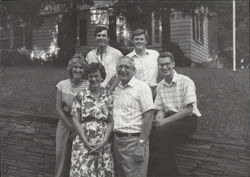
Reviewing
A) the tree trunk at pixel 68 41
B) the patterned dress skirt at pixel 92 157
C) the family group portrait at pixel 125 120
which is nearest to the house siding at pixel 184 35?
the tree trunk at pixel 68 41

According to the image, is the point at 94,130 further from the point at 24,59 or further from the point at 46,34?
the point at 46,34

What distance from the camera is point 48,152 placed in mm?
5652

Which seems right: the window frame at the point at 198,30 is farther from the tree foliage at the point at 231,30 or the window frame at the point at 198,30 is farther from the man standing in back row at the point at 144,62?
the man standing in back row at the point at 144,62

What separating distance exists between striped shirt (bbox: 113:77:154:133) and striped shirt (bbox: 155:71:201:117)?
56 centimetres

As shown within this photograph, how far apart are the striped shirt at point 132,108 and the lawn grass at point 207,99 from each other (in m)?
1.95

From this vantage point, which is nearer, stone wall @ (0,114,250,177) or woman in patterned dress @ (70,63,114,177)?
woman in patterned dress @ (70,63,114,177)

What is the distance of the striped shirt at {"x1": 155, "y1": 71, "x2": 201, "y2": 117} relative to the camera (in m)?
4.34

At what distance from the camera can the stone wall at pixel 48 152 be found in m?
4.58

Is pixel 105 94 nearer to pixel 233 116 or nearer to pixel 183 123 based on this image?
pixel 183 123

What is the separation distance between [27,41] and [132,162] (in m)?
19.1

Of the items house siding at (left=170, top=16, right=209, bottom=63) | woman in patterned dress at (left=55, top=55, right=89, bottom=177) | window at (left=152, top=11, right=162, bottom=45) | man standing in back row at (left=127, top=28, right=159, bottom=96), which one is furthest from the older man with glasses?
window at (left=152, top=11, right=162, bottom=45)

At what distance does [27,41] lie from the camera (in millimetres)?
21719

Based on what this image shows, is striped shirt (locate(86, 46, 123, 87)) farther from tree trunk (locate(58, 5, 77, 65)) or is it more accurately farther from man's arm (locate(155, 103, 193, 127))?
tree trunk (locate(58, 5, 77, 65))

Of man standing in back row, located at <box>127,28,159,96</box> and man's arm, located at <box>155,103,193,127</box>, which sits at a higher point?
man standing in back row, located at <box>127,28,159,96</box>
